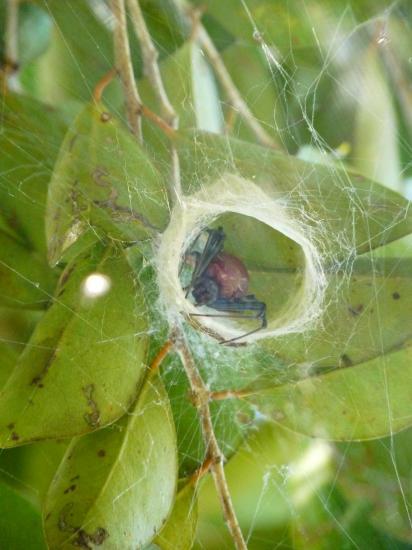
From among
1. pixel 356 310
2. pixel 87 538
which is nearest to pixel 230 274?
pixel 356 310

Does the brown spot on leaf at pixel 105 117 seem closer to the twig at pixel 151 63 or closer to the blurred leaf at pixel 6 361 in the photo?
the twig at pixel 151 63

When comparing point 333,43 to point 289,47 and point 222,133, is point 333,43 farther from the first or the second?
point 222,133

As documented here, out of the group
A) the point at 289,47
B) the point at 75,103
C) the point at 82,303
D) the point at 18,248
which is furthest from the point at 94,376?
the point at 289,47

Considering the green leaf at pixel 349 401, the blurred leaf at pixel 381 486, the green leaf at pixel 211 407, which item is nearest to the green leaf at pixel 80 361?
the green leaf at pixel 211 407

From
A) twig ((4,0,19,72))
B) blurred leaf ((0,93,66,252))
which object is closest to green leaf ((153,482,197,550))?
blurred leaf ((0,93,66,252))

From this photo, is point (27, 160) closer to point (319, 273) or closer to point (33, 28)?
point (33, 28)

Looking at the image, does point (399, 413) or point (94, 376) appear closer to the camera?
point (94, 376)

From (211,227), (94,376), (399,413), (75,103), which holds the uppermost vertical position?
(75,103)
